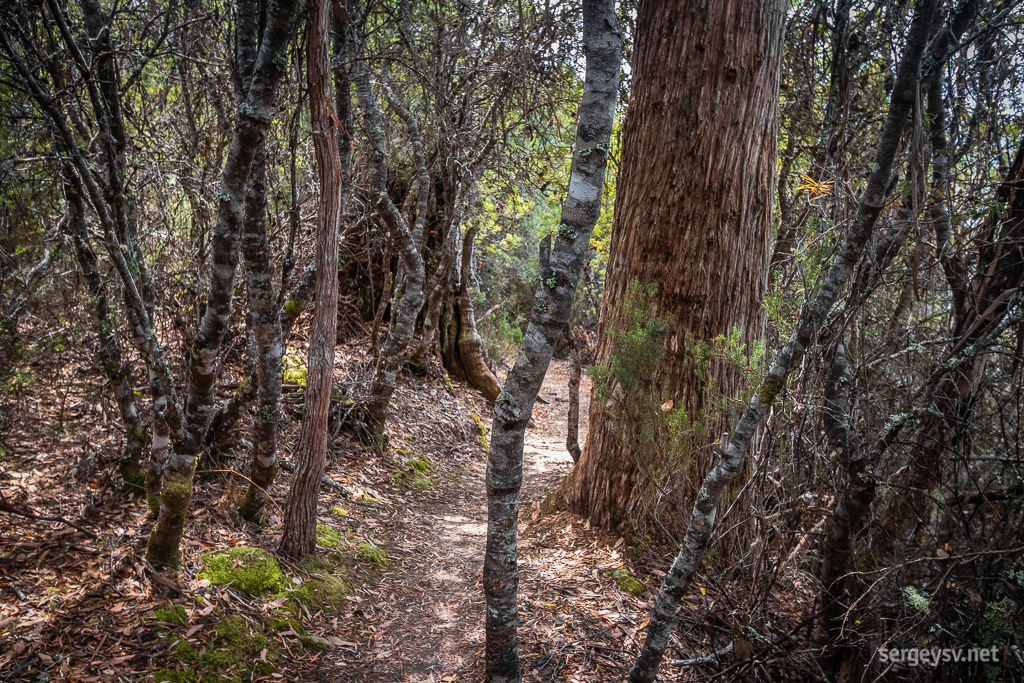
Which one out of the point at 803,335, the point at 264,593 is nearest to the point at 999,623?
the point at 803,335

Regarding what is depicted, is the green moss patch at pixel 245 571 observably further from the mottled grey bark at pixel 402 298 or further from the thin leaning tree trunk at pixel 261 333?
the mottled grey bark at pixel 402 298

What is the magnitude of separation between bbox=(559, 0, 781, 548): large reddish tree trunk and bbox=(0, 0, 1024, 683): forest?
25 millimetres

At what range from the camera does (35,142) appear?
13.5 ft

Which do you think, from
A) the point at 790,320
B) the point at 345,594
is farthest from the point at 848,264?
the point at 345,594

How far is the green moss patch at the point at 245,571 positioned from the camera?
371 centimetres

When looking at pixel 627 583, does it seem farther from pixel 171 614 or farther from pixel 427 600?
pixel 171 614

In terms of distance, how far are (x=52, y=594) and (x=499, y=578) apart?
256cm

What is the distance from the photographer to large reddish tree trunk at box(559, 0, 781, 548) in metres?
4.52

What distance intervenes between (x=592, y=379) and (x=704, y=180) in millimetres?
1872

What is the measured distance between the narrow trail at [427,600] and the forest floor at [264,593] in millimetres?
15

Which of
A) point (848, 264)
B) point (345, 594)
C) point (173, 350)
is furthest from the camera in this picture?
point (173, 350)

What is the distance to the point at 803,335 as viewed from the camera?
271cm

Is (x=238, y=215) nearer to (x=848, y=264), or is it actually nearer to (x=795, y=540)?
(x=848, y=264)

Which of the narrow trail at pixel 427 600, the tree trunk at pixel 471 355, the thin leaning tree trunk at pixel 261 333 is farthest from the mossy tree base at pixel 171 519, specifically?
the tree trunk at pixel 471 355
